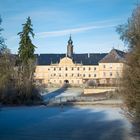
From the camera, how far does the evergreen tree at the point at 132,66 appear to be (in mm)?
16250

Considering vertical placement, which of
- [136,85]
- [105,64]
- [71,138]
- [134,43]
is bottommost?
[71,138]

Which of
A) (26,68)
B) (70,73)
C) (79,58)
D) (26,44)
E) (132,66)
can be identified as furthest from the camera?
(79,58)

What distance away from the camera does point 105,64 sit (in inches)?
4466

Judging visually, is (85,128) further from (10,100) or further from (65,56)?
(65,56)

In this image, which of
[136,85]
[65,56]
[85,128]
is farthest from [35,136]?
[65,56]

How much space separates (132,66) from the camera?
16688 mm

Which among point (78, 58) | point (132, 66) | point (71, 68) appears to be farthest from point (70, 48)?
point (132, 66)

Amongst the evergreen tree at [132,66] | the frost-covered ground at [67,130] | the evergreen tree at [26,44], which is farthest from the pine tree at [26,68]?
the evergreen tree at [132,66]

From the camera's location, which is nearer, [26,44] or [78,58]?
[26,44]

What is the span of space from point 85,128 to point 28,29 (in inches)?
1579

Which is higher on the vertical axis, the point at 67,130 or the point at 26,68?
the point at 26,68

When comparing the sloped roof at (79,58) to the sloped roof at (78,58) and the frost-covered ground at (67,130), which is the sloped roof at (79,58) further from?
the frost-covered ground at (67,130)

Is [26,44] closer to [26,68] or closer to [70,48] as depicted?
[26,68]

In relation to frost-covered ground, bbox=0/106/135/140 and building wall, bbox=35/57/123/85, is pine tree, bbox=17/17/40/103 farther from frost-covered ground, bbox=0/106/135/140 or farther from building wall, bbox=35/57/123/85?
building wall, bbox=35/57/123/85
